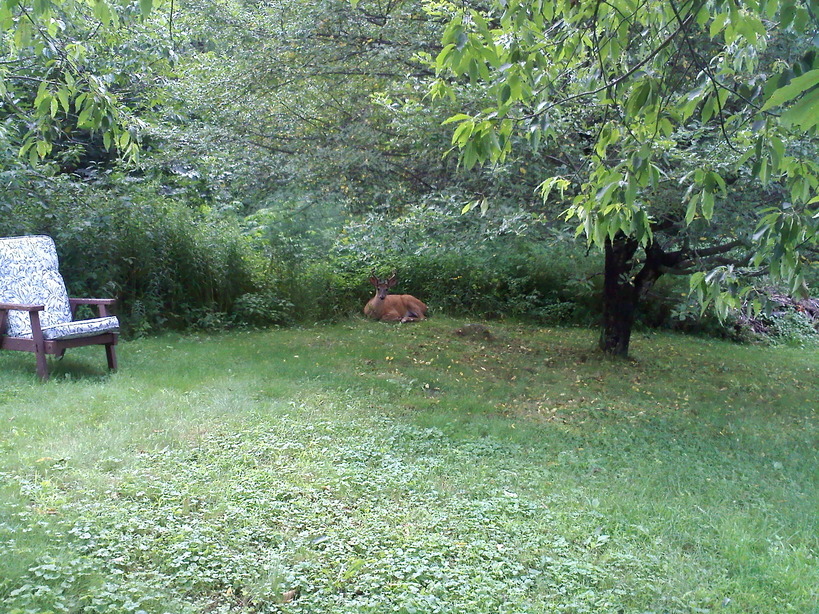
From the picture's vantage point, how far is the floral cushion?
6.57 m

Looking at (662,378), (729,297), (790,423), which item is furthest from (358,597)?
(662,378)

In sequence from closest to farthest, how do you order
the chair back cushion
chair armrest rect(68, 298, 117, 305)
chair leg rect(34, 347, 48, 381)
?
chair leg rect(34, 347, 48, 381) < the chair back cushion < chair armrest rect(68, 298, 117, 305)

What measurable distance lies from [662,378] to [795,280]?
5.68 m

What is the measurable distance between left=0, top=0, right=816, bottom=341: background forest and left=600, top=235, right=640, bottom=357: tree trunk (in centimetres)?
37

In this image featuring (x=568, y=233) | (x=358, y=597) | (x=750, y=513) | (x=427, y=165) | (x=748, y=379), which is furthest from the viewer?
(x=748, y=379)

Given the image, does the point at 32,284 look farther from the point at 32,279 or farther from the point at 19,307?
the point at 19,307

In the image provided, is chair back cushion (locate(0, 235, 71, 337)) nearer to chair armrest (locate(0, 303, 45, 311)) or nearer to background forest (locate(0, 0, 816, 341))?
chair armrest (locate(0, 303, 45, 311))

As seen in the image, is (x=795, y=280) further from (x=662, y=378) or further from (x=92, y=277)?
(x=92, y=277)

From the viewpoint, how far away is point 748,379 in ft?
28.7

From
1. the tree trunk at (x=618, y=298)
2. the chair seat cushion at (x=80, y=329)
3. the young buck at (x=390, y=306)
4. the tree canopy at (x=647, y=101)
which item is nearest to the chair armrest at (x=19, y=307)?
the chair seat cushion at (x=80, y=329)

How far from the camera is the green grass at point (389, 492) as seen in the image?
291 cm

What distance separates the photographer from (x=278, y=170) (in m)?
8.73

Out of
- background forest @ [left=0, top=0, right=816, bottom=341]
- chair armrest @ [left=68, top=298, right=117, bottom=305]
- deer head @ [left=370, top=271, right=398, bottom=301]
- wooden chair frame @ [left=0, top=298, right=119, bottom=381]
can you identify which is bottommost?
deer head @ [left=370, top=271, right=398, bottom=301]

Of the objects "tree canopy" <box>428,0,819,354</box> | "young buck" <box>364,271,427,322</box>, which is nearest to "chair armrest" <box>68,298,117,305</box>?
"tree canopy" <box>428,0,819,354</box>
